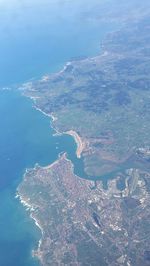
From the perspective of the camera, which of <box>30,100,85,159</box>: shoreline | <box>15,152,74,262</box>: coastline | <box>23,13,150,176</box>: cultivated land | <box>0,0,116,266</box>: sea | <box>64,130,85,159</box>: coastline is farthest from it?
<box>30,100,85,159</box>: shoreline

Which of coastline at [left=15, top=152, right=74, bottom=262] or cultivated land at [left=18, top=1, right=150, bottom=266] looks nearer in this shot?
cultivated land at [left=18, top=1, right=150, bottom=266]

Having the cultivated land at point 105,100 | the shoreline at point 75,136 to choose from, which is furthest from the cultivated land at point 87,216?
the cultivated land at point 105,100

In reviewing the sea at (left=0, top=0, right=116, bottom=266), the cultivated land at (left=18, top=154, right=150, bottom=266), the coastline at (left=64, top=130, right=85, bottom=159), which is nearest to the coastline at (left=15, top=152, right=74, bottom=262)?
the cultivated land at (left=18, top=154, right=150, bottom=266)

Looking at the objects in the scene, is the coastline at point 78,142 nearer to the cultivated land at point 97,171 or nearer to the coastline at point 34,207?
the cultivated land at point 97,171

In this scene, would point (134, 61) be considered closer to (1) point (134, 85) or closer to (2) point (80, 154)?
(1) point (134, 85)

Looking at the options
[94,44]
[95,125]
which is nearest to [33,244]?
[95,125]

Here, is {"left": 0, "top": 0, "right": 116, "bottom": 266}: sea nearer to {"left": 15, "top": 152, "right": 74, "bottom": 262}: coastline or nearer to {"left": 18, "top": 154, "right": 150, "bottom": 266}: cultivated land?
{"left": 15, "top": 152, "right": 74, "bottom": 262}: coastline
